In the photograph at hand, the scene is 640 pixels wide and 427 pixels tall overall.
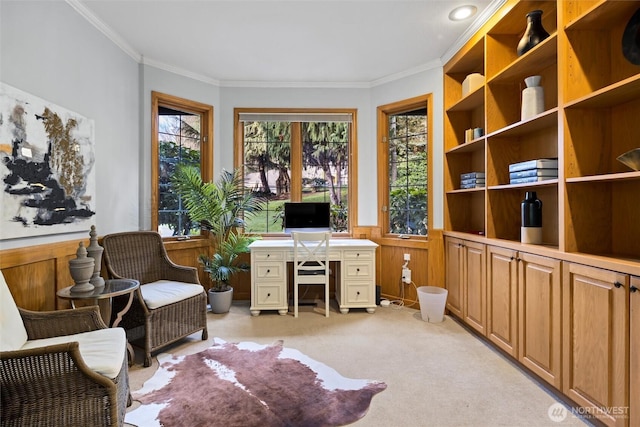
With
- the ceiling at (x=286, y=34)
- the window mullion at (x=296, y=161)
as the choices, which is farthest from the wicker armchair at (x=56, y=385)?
the window mullion at (x=296, y=161)

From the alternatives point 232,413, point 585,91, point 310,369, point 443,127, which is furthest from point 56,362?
point 443,127

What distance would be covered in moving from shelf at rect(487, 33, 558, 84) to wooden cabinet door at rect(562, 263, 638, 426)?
139 centimetres

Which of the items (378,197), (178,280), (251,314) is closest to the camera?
(178,280)

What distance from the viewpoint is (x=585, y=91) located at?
180 centimetres

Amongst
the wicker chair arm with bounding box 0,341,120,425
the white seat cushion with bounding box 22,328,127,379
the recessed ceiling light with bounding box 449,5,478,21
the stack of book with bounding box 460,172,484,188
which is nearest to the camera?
the wicker chair arm with bounding box 0,341,120,425

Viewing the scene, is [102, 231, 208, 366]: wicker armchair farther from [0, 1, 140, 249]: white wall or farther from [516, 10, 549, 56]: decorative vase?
[516, 10, 549, 56]: decorative vase

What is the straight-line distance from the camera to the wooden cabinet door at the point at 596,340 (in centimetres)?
147

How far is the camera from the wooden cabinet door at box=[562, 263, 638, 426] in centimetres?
147

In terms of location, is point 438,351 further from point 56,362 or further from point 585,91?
point 56,362

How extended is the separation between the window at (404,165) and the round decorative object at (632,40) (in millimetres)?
1863

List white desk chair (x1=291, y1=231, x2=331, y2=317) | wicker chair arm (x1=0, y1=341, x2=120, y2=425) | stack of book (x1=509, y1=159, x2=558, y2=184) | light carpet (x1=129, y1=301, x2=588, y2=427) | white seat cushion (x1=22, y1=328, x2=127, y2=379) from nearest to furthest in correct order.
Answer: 1. wicker chair arm (x1=0, y1=341, x2=120, y2=425)
2. white seat cushion (x1=22, y1=328, x2=127, y2=379)
3. light carpet (x1=129, y1=301, x2=588, y2=427)
4. stack of book (x1=509, y1=159, x2=558, y2=184)
5. white desk chair (x1=291, y1=231, x2=331, y2=317)

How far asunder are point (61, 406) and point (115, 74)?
2754 millimetres

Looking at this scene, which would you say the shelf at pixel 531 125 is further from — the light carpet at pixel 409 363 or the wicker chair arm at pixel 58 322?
the wicker chair arm at pixel 58 322

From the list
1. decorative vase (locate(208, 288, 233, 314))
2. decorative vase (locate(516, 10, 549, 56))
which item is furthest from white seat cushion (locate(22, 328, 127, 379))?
decorative vase (locate(516, 10, 549, 56))
